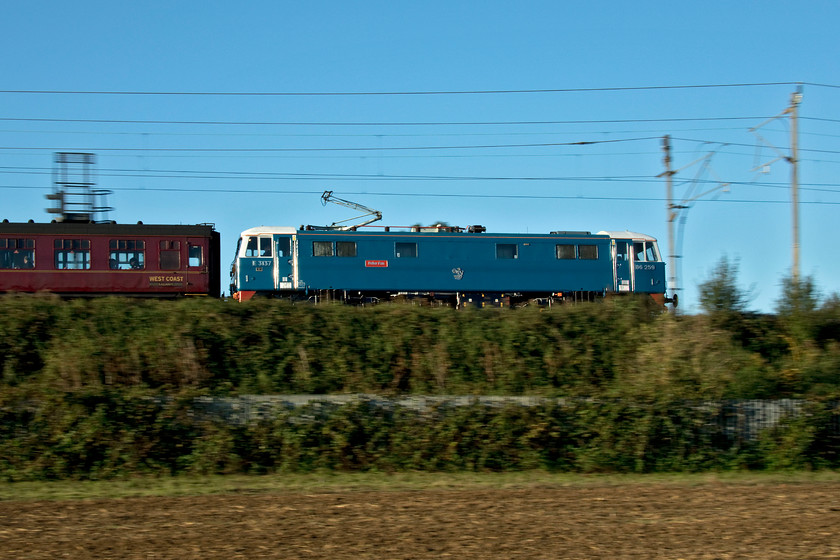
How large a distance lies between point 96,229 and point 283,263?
640cm

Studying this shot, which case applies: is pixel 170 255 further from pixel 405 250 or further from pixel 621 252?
pixel 621 252

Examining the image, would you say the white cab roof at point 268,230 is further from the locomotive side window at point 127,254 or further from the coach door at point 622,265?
the coach door at point 622,265

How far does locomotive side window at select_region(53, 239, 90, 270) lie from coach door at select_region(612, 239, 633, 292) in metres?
19.4

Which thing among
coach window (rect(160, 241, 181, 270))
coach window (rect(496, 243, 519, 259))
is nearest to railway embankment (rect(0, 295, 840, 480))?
coach window (rect(160, 241, 181, 270))

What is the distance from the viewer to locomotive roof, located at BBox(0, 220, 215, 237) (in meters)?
25.2

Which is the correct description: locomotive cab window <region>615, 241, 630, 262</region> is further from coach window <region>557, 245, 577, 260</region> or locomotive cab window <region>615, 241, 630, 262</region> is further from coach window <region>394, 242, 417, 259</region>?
coach window <region>394, 242, 417, 259</region>

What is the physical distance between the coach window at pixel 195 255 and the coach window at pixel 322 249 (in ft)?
13.3

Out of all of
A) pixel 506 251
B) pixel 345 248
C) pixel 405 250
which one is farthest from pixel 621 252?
pixel 345 248

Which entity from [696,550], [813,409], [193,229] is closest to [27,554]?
[696,550]

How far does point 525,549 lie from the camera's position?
7.14 m

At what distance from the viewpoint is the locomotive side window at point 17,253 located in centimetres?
2511

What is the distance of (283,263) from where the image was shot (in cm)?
2803

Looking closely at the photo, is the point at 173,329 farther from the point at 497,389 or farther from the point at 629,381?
the point at 629,381

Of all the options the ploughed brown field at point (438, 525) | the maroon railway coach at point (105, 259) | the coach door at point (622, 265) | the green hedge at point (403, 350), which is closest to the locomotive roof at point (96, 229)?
the maroon railway coach at point (105, 259)
